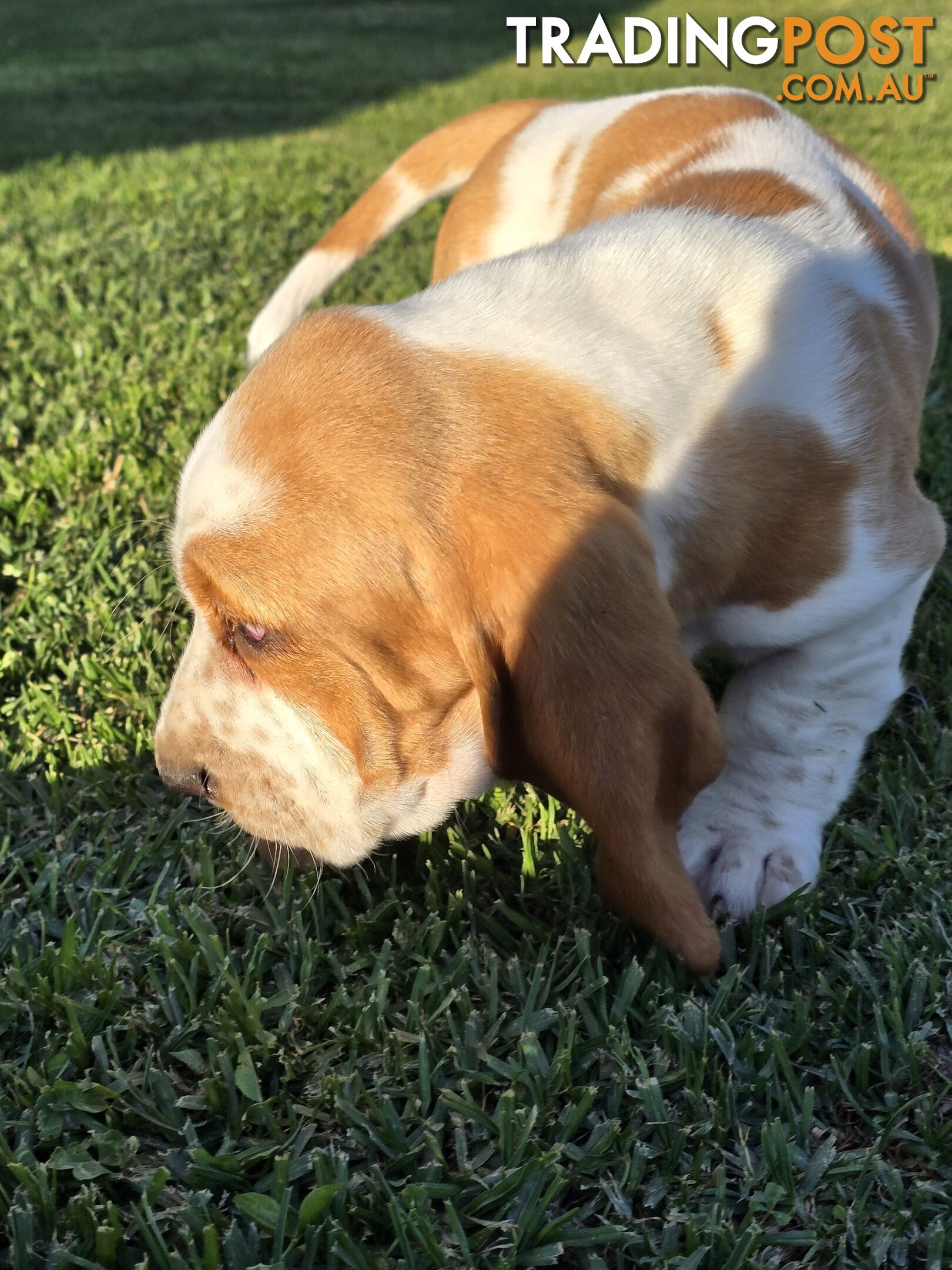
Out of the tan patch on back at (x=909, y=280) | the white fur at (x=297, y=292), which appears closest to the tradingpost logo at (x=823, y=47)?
the white fur at (x=297, y=292)

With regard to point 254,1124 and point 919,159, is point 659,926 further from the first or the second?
point 919,159

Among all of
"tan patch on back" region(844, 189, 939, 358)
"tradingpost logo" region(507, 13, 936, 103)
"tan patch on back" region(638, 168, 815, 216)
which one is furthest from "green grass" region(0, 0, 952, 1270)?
"tradingpost logo" region(507, 13, 936, 103)

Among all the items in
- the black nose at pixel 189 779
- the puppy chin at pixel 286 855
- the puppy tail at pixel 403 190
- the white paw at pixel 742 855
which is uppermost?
the puppy tail at pixel 403 190

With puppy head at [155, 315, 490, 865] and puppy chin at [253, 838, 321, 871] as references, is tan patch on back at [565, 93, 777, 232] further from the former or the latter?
puppy chin at [253, 838, 321, 871]

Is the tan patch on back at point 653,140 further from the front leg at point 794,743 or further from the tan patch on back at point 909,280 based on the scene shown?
the front leg at point 794,743

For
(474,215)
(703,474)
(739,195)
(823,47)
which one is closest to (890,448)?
(703,474)

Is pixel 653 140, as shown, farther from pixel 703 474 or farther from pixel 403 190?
pixel 703 474
